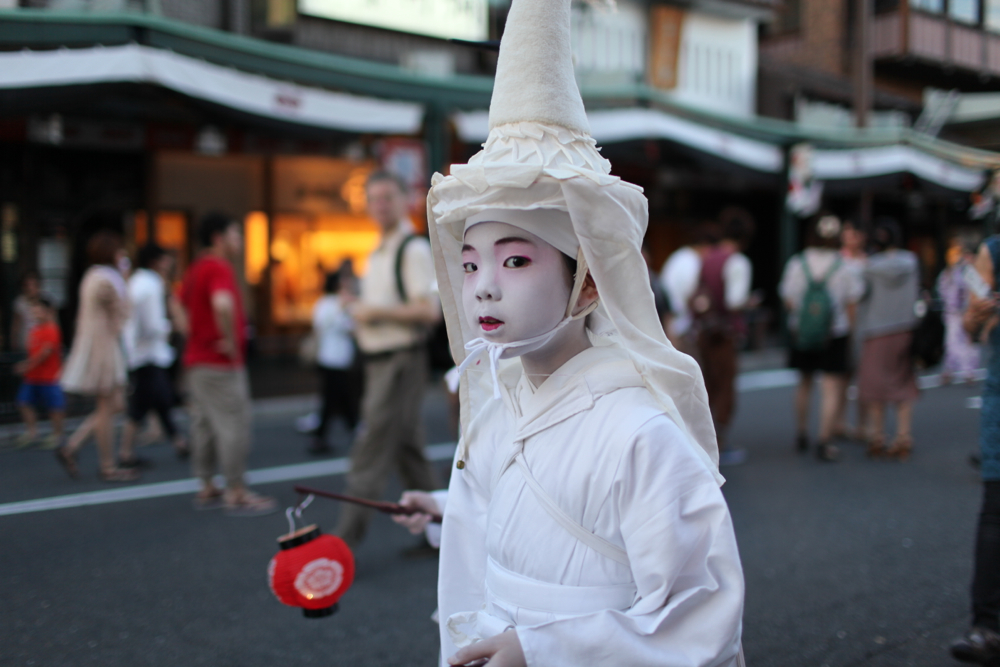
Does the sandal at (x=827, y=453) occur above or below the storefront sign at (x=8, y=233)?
below

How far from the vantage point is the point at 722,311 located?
6473mm

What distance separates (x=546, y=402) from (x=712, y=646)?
0.56 metres

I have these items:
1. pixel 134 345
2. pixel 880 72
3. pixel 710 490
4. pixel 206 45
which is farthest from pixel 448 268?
pixel 880 72

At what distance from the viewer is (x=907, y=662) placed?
10.5 feet

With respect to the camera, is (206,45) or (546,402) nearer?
(546,402)

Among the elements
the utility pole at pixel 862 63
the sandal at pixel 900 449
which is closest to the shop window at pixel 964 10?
the utility pole at pixel 862 63

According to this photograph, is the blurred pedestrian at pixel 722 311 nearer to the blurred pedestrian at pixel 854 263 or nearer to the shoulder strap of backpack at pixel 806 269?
the shoulder strap of backpack at pixel 806 269

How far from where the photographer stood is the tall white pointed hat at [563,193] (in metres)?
1.51

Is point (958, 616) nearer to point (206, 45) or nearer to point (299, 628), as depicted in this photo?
point (299, 628)

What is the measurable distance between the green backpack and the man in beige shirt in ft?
12.4

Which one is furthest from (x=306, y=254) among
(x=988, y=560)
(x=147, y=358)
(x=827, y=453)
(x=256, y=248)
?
(x=988, y=560)

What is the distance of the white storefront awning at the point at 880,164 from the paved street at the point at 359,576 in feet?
36.2

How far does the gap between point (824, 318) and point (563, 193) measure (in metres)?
5.85

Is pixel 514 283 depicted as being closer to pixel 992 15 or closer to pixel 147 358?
pixel 147 358
